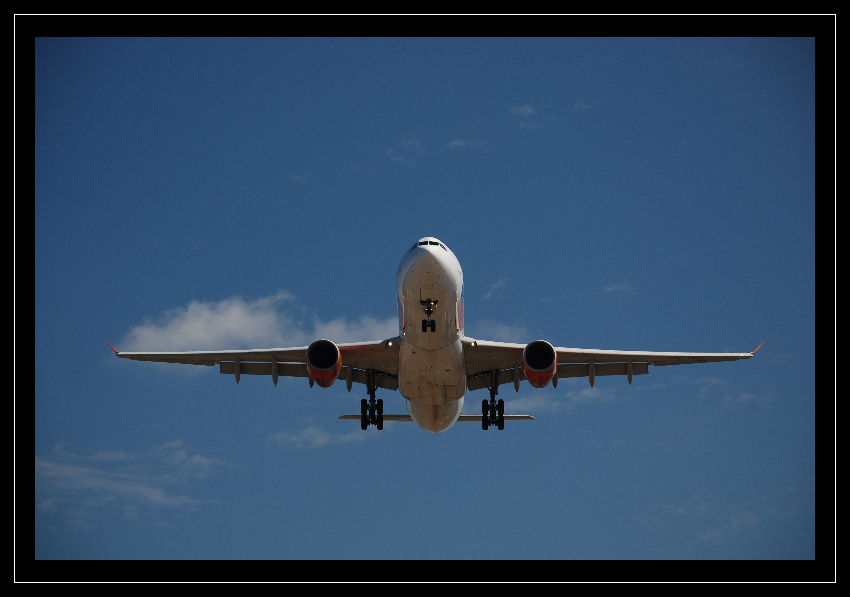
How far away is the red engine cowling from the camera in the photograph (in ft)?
83.2

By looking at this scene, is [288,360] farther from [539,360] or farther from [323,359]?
[539,360]

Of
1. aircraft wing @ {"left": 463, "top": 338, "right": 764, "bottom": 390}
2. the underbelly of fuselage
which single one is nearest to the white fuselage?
the underbelly of fuselage

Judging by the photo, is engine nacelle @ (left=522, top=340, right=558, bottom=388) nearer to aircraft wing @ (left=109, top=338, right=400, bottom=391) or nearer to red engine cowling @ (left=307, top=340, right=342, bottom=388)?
aircraft wing @ (left=109, top=338, right=400, bottom=391)

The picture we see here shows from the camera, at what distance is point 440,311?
23625 millimetres

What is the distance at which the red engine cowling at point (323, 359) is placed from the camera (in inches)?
998

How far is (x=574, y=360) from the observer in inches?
1155

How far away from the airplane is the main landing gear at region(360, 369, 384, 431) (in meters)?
0.04

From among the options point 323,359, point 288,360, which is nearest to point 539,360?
point 323,359

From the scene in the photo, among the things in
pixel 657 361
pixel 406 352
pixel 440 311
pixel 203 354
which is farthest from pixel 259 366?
pixel 657 361

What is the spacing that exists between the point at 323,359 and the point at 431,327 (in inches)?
151

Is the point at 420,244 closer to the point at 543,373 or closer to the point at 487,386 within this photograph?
the point at 543,373

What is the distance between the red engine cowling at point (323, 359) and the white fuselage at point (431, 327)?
2.13m
